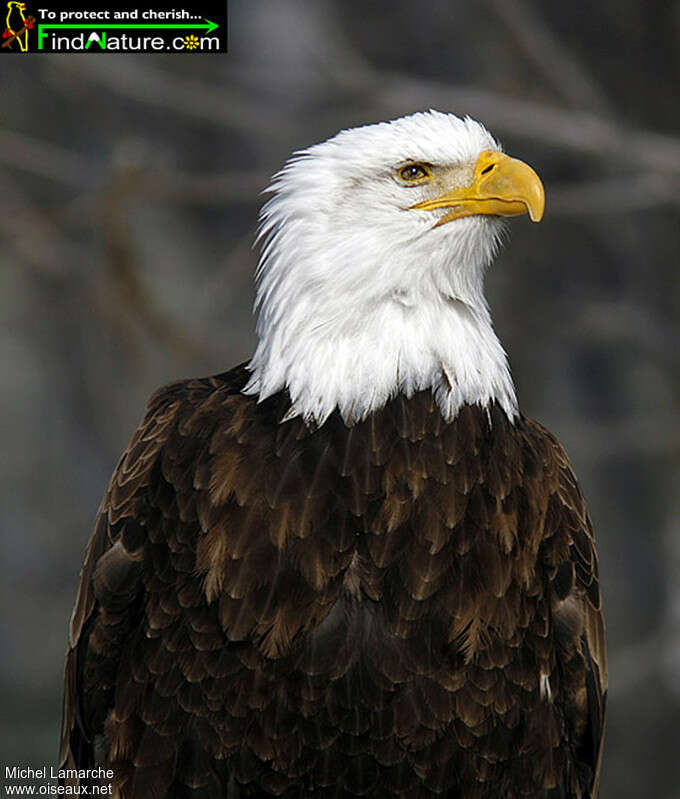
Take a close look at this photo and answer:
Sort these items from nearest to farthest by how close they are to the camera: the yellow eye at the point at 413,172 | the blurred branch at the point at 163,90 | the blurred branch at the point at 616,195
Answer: the yellow eye at the point at 413,172
the blurred branch at the point at 163,90
the blurred branch at the point at 616,195

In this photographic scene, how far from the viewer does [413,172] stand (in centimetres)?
281

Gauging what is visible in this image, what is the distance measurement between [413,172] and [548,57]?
3.08 meters

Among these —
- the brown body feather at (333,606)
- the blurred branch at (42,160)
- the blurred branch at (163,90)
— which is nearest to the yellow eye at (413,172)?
the brown body feather at (333,606)

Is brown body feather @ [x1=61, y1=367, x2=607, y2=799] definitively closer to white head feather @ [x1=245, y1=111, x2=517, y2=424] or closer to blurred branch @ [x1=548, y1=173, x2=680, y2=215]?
white head feather @ [x1=245, y1=111, x2=517, y2=424]

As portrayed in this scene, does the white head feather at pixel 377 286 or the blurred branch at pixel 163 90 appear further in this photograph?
the blurred branch at pixel 163 90

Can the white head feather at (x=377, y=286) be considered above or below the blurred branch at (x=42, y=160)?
below

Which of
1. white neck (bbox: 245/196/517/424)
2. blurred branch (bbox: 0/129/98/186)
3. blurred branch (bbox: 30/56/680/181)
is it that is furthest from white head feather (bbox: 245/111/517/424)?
blurred branch (bbox: 0/129/98/186)

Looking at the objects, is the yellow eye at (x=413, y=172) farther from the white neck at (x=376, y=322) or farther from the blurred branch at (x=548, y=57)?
the blurred branch at (x=548, y=57)

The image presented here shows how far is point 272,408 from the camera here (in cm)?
282

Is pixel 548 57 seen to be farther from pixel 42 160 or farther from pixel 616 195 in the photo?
pixel 42 160

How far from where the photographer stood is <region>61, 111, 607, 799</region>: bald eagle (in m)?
2.66

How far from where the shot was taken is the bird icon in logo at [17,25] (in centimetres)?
436

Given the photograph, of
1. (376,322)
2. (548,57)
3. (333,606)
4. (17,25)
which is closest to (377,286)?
(376,322)

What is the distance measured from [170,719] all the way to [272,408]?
75cm
